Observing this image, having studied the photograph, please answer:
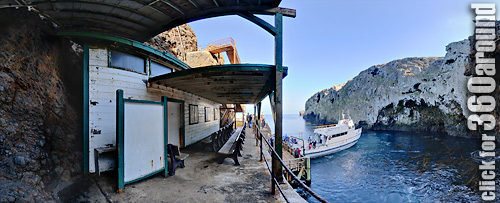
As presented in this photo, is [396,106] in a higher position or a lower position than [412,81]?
lower

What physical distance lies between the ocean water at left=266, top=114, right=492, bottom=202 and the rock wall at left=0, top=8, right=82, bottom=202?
14.0 meters

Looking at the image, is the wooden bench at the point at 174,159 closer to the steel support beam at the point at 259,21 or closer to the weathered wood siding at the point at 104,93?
the weathered wood siding at the point at 104,93

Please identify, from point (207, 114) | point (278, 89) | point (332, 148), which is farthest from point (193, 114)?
point (332, 148)

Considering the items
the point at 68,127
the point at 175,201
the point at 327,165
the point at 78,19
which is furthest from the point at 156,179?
the point at 327,165

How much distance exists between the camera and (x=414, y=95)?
40312mm

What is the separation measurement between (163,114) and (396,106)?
2181 inches

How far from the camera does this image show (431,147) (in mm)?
24859

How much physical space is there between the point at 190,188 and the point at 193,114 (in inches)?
185

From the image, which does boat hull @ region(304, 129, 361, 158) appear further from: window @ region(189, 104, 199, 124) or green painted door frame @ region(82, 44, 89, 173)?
green painted door frame @ region(82, 44, 89, 173)

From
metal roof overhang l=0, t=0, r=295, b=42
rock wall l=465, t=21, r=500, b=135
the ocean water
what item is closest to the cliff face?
rock wall l=465, t=21, r=500, b=135

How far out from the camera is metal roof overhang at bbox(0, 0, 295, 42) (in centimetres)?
372

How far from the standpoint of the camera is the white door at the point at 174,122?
6414 mm

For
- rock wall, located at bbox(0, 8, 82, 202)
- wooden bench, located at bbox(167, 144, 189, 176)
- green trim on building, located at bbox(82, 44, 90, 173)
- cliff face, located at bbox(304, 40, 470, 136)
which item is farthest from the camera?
cliff face, located at bbox(304, 40, 470, 136)

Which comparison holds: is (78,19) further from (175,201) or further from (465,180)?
(465,180)
